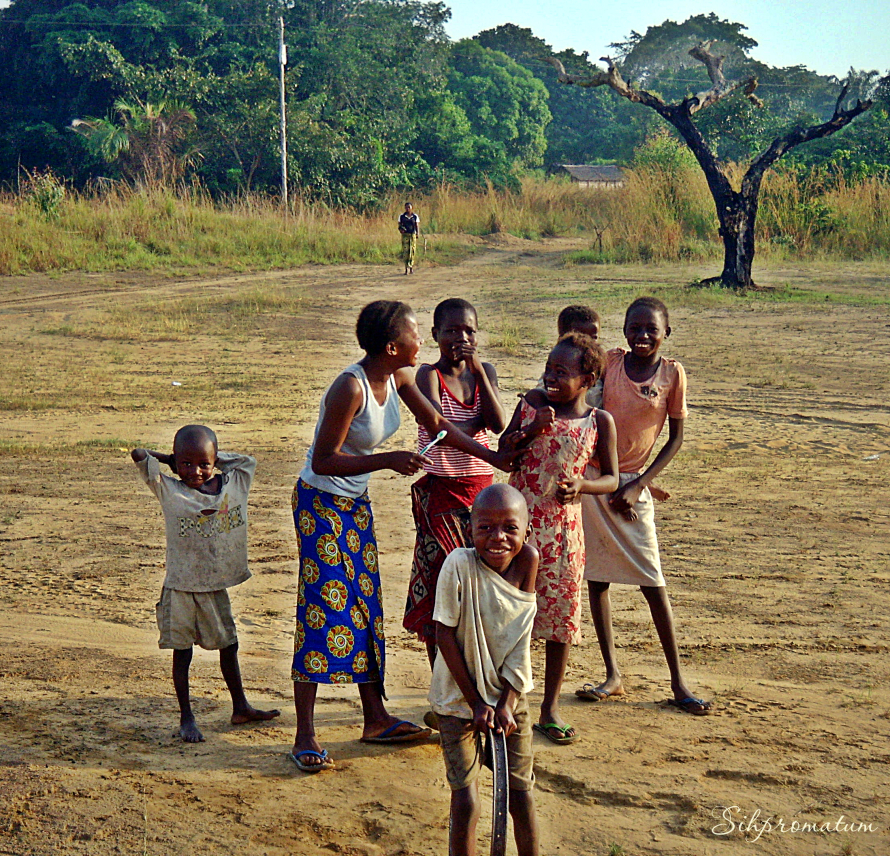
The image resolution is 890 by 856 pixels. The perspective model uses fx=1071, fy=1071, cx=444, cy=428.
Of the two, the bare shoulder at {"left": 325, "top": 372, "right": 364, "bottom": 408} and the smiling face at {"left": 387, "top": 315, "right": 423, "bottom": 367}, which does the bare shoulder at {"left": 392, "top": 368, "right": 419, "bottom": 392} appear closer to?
the smiling face at {"left": 387, "top": 315, "right": 423, "bottom": 367}

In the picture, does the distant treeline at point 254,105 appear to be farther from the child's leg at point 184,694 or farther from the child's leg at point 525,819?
the child's leg at point 525,819

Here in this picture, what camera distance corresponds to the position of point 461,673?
276 cm

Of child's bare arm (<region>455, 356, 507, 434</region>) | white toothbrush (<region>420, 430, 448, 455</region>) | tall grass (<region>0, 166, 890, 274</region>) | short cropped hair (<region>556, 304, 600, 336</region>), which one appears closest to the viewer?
white toothbrush (<region>420, 430, 448, 455</region>)

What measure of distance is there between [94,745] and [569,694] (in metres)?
1.75

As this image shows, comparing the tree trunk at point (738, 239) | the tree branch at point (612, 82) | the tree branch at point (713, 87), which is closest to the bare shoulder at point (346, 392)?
the tree trunk at point (738, 239)

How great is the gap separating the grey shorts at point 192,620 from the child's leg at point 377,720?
51 cm

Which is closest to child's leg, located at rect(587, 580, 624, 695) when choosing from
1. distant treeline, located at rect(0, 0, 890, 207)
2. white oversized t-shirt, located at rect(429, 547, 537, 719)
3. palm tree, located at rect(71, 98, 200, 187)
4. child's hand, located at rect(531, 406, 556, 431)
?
child's hand, located at rect(531, 406, 556, 431)

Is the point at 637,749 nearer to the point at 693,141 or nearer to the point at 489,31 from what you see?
the point at 693,141

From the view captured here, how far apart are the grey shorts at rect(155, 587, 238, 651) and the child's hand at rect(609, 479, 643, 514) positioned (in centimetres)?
146

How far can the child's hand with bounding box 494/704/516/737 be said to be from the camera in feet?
8.93

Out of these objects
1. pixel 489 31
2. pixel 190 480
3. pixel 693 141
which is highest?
pixel 489 31

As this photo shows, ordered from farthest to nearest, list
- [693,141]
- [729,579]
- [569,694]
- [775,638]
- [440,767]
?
[693,141] → [729,579] → [775,638] → [569,694] → [440,767]

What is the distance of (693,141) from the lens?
17469 mm

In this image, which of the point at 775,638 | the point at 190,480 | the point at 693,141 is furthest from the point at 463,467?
the point at 693,141
